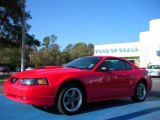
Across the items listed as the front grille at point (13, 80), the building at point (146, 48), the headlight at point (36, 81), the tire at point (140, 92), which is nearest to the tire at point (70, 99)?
the headlight at point (36, 81)

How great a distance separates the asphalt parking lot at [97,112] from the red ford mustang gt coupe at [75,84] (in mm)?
272

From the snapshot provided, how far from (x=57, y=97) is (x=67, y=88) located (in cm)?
32

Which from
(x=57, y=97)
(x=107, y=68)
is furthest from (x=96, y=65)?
(x=57, y=97)

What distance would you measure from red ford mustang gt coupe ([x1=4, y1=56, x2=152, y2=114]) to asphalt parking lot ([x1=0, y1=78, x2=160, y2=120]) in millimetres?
272

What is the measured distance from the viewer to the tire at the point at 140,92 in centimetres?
927

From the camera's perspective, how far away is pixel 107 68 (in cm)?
813

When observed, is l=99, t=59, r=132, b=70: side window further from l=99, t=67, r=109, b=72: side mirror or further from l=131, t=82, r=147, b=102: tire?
l=131, t=82, r=147, b=102: tire

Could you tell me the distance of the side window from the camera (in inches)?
331

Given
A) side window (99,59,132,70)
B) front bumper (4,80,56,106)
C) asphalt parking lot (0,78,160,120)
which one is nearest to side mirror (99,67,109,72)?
side window (99,59,132,70)

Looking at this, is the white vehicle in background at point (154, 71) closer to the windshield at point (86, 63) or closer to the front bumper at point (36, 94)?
the windshield at point (86, 63)

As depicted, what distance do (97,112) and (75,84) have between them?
823 mm

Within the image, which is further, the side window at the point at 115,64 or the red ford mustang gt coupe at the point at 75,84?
the side window at the point at 115,64

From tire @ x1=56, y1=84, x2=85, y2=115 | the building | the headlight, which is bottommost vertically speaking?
tire @ x1=56, y1=84, x2=85, y2=115

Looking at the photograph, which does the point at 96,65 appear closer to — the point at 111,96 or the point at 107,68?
the point at 107,68
